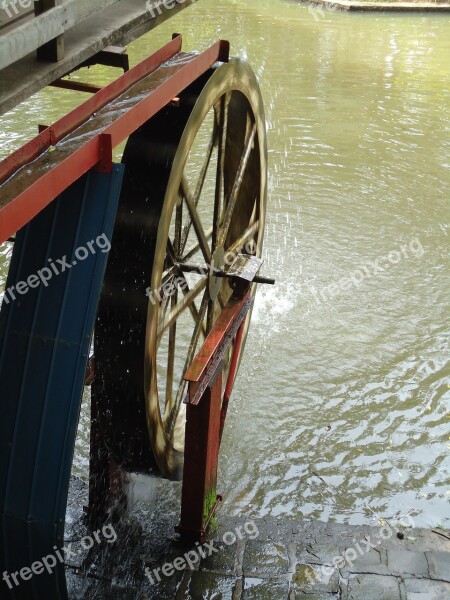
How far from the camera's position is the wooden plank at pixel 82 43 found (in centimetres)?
315

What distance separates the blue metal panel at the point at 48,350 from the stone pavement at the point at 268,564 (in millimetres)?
1105

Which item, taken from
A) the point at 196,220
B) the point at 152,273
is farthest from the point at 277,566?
the point at 196,220

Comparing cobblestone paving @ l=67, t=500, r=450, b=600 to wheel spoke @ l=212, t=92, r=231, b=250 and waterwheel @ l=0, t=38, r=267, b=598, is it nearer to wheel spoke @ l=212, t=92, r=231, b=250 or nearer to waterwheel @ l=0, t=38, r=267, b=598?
waterwheel @ l=0, t=38, r=267, b=598

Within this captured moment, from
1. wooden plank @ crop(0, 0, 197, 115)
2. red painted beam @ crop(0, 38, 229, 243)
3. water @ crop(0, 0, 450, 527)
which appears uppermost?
wooden plank @ crop(0, 0, 197, 115)

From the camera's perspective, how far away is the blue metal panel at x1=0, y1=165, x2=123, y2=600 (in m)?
3.17

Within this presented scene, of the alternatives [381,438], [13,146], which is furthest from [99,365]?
[13,146]

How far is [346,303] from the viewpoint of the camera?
729cm

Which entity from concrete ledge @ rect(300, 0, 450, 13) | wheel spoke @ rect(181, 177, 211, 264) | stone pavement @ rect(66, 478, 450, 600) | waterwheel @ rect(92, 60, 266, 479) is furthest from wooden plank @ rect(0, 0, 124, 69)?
concrete ledge @ rect(300, 0, 450, 13)

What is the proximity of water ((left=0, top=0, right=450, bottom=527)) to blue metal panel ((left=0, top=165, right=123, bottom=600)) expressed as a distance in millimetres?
2075

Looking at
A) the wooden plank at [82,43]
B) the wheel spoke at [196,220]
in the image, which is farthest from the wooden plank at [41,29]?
Answer: the wheel spoke at [196,220]

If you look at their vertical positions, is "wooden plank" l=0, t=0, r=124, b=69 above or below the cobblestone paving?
above

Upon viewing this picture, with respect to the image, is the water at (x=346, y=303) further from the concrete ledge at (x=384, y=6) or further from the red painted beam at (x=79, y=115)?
the concrete ledge at (x=384, y=6)

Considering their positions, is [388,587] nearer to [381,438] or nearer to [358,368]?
[381,438]

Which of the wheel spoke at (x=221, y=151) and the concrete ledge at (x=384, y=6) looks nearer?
the wheel spoke at (x=221, y=151)
